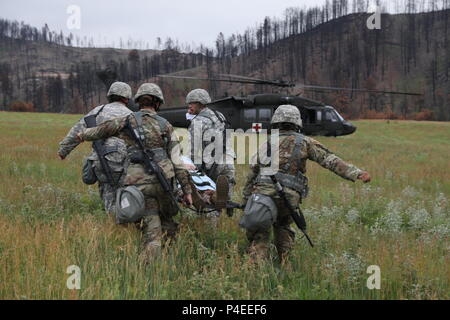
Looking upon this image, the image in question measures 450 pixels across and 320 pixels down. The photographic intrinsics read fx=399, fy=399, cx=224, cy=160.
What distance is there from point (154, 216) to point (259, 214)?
1.36 meters

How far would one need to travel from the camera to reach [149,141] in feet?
17.1

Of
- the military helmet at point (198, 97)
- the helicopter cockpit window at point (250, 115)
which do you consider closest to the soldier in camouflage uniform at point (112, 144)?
the military helmet at point (198, 97)

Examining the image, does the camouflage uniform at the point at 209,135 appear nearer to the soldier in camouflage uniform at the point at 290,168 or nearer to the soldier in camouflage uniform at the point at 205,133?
the soldier in camouflage uniform at the point at 205,133

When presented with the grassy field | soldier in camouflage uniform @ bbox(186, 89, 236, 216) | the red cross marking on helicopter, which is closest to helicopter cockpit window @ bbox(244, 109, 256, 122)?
the red cross marking on helicopter

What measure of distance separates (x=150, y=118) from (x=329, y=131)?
2064 cm

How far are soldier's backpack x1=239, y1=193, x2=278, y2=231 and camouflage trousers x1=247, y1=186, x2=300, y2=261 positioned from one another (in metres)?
0.20

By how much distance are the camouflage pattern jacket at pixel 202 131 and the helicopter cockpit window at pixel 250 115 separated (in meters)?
15.5

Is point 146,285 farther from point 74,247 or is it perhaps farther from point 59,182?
point 59,182

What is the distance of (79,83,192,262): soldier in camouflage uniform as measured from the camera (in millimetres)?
5082

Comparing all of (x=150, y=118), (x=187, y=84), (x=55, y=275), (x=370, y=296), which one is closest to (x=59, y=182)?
(x=150, y=118)

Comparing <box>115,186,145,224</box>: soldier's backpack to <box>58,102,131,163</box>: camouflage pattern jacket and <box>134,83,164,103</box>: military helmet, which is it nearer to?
<box>134,83,164,103</box>: military helmet

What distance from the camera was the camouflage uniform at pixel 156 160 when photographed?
5078 millimetres

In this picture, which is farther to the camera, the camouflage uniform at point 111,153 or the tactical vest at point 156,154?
the camouflage uniform at point 111,153

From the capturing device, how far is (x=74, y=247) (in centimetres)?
454
